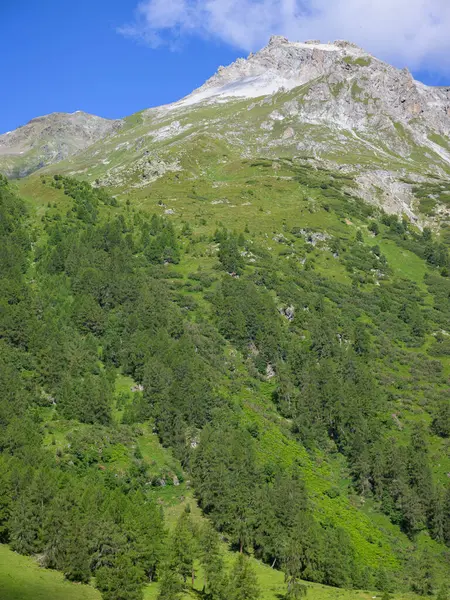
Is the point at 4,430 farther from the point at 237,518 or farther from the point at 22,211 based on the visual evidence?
the point at 22,211

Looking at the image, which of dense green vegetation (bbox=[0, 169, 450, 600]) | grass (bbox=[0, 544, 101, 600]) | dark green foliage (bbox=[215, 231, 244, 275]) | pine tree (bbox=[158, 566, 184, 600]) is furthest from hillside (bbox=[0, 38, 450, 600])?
grass (bbox=[0, 544, 101, 600])

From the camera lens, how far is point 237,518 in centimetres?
7256

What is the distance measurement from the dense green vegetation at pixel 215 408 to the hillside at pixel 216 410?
1.10 feet

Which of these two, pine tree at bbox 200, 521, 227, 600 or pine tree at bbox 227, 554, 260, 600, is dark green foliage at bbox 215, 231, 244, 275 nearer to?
pine tree at bbox 200, 521, 227, 600

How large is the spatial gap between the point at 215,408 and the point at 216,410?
0.73 m

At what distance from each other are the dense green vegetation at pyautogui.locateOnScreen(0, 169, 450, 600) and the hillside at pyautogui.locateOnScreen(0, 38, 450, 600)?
34 cm

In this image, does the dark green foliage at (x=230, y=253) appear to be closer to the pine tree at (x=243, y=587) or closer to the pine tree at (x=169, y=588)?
the pine tree at (x=243, y=587)

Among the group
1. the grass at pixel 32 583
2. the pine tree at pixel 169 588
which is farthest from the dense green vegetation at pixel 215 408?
the grass at pixel 32 583

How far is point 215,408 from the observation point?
91.2m

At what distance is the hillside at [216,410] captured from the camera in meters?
58.2

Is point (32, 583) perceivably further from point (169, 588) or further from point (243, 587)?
point (243, 587)

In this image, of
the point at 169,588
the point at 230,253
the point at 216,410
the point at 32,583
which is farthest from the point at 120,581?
the point at 230,253

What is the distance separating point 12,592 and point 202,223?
132m

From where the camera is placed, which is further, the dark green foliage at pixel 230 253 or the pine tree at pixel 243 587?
the dark green foliage at pixel 230 253
